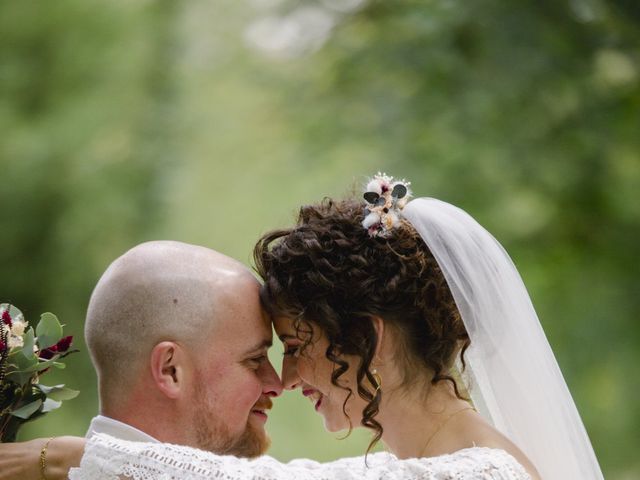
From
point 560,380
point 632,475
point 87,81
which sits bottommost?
point 632,475

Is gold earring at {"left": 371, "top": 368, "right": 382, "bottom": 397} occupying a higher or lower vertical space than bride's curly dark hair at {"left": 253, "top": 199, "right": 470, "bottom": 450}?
lower

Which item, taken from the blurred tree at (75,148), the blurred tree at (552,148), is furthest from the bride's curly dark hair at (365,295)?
the blurred tree at (75,148)

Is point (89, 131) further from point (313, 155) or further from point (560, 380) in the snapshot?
point (560, 380)

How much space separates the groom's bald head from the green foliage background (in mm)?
3776

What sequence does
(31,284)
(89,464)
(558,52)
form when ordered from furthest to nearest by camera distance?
(31,284) < (558,52) < (89,464)

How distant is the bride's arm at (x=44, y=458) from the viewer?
2662 millimetres

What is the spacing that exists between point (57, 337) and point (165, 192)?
16.2ft

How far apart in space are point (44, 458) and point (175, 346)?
0.50 m

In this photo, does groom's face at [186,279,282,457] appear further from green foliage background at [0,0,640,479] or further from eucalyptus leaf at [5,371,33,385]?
green foliage background at [0,0,640,479]

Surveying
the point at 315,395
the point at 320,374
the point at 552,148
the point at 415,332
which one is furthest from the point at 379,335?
the point at 552,148

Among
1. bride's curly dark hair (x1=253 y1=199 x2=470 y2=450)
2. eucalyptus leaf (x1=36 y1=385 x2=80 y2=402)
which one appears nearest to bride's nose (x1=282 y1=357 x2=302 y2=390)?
bride's curly dark hair (x1=253 y1=199 x2=470 y2=450)

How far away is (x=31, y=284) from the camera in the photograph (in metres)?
7.74

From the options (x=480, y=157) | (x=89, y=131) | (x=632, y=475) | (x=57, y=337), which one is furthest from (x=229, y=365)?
(x=89, y=131)

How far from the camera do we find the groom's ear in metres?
2.93
